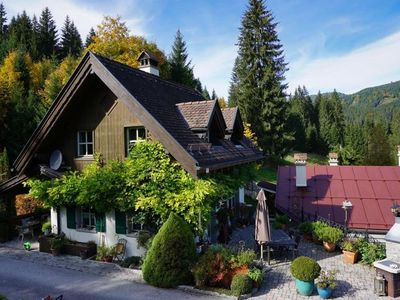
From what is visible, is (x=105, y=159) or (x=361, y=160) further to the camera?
(x=361, y=160)

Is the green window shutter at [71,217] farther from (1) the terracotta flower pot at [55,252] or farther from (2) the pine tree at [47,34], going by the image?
(2) the pine tree at [47,34]

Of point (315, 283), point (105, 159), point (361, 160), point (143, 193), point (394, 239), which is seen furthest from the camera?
point (361, 160)

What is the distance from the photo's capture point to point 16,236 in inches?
647

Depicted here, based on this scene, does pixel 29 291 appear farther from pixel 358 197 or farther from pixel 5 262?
pixel 358 197

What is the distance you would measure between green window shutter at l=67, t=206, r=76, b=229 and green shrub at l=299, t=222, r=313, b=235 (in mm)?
10146

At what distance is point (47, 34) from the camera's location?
70.2 metres

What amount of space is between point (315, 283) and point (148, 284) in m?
5.15

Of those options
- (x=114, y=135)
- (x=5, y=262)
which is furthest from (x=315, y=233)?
(x=5, y=262)

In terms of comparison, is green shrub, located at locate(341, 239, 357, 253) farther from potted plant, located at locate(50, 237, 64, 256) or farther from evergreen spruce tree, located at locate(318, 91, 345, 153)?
→ evergreen spruce tree, located at locate(318, 91, 345, 153)

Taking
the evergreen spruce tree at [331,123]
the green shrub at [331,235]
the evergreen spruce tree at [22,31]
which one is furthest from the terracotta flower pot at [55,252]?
the evergreen spruce tree at [22,31]

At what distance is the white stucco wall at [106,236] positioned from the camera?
12.5 metres

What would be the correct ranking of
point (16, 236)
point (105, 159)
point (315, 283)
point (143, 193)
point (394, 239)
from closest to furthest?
1. point (315, 283)
2. point (394, 239)
3. point (143, 193)
4. point (105, 159)
5. point (16, 236)

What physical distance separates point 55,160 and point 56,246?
3.73 m

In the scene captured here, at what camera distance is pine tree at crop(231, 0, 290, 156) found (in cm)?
3550
